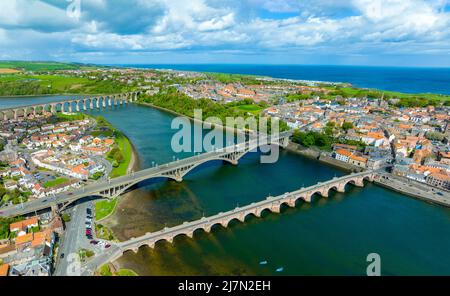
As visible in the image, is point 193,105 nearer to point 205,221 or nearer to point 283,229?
point 205,221

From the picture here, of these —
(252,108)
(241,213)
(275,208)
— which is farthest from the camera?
(252,108)

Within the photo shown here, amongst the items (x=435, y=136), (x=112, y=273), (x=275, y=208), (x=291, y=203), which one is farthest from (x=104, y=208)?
(x=435, y=136)

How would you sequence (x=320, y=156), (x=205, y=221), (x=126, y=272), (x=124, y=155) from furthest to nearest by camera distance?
(x=320, y=156) < (x=124, y=155) < (x=205, y=221) < (x=126, y=272)

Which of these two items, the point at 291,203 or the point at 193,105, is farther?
the point at 193,105

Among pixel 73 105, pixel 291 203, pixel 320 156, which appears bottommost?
pixel 291 203
